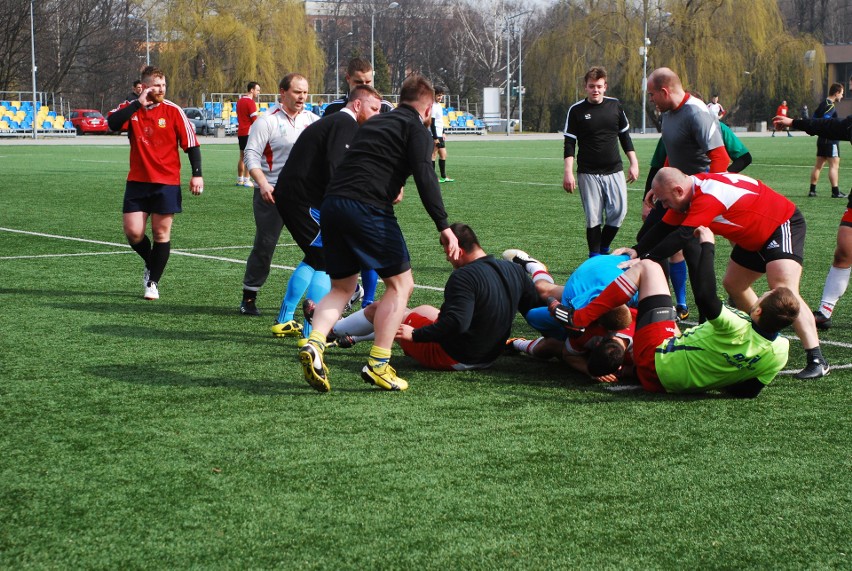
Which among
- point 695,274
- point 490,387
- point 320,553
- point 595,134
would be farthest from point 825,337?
point 320,553

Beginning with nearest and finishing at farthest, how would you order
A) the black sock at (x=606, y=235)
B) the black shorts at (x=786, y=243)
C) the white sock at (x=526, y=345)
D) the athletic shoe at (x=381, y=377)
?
the athletic shoe at (x=381, y=377) < the black shorts at (x=786, y=243) < the white sock at (x=526, y=345) < the black sock at (x=606, y=235)

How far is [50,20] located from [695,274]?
75.0m

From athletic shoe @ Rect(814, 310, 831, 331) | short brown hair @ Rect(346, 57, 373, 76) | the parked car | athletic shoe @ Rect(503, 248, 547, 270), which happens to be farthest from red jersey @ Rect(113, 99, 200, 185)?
the parked car

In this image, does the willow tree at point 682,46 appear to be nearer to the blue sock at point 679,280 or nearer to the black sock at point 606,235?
the black sock at point 606,235

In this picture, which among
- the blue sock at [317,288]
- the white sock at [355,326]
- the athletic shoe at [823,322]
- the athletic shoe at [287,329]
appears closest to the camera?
the white sock at [355,326]

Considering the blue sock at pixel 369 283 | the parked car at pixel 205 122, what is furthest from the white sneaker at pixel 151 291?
the parked car at pixel 205 122

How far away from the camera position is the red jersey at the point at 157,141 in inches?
391

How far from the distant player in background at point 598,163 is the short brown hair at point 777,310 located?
4.99 meters

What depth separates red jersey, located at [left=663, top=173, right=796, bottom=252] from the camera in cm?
646

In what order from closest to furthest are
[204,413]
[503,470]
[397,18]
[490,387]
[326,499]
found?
1. [326,499]
2. [503,470]
3. [204,413]
4. [490,387]
5. [397,18]

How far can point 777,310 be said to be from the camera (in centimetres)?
588

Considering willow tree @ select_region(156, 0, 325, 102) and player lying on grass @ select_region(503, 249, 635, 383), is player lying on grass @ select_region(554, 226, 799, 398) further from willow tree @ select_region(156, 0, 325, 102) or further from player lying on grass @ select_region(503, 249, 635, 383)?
willow tree @ select_region(156, 0, 325, 102)

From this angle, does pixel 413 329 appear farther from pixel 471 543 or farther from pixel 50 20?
pixel 50 20

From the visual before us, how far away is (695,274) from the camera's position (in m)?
6.81
